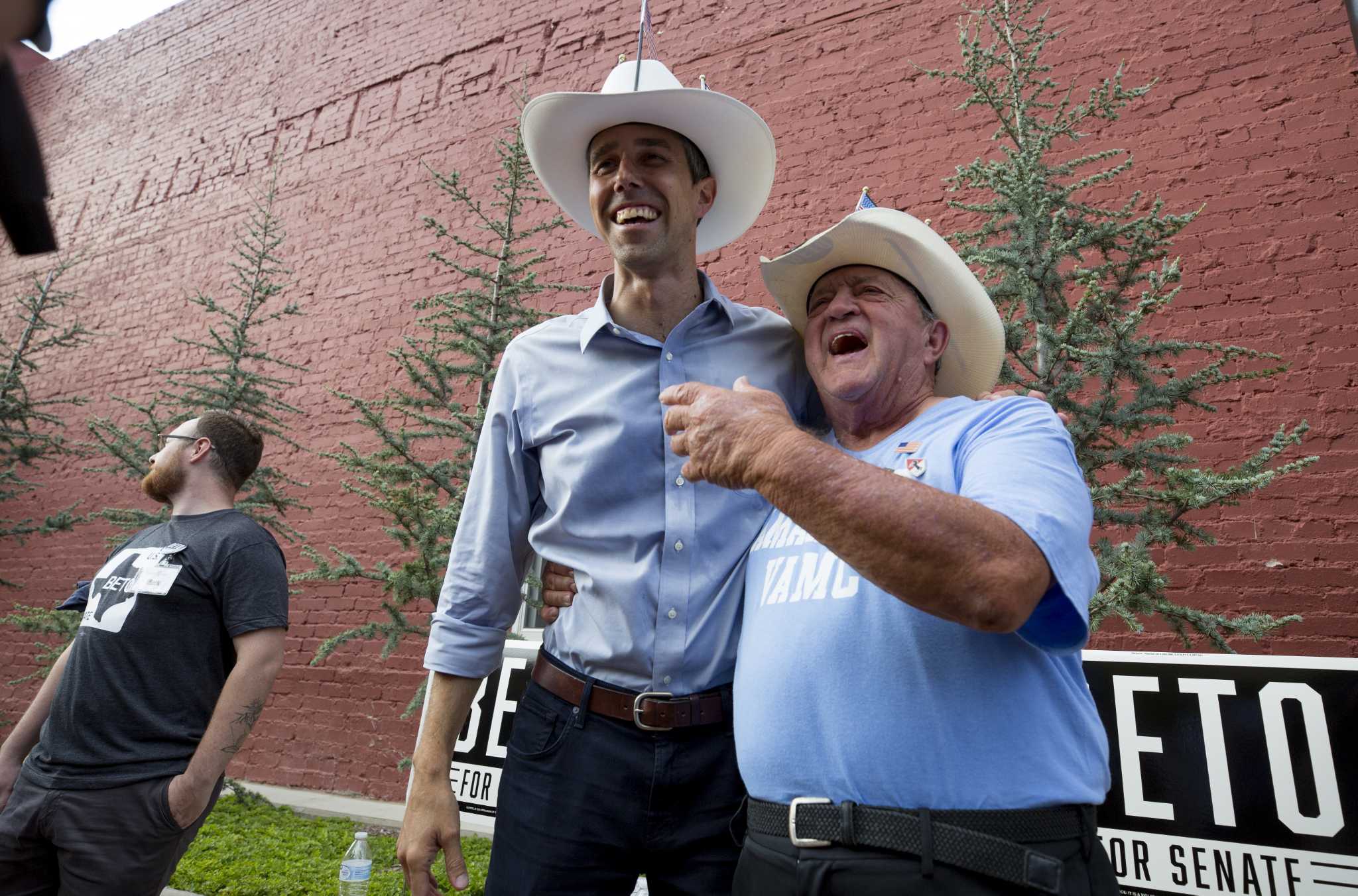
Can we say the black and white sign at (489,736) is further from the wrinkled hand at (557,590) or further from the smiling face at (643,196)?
the smiling face at (643,196)

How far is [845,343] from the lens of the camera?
1.96 m

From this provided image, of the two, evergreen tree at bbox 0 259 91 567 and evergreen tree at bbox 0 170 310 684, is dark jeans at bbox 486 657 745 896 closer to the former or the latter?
evergreen tree at bbox 0 170 310 684

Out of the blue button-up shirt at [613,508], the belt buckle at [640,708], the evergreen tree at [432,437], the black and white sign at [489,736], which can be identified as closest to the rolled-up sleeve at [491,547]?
the blue button-up shirt at [613,508]

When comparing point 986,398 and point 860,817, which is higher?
point 986,398

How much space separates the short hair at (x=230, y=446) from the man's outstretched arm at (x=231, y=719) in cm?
72

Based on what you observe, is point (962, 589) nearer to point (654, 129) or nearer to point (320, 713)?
point (654, 129)

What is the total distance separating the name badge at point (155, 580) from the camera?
2.80 metres

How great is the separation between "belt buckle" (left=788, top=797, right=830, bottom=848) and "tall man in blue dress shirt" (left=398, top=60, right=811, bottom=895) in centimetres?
29

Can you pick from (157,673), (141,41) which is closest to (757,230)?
(157,673)

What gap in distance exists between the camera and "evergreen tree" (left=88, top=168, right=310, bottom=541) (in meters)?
7.11

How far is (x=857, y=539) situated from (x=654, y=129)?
1421 millimetres

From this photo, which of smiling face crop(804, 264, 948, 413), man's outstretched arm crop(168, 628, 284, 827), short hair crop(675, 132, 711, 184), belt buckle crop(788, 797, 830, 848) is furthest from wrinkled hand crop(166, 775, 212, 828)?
short hair crop(675, 132, 711, 184)

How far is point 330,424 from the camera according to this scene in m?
8.59

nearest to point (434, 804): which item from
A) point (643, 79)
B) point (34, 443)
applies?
point (643, 79)
